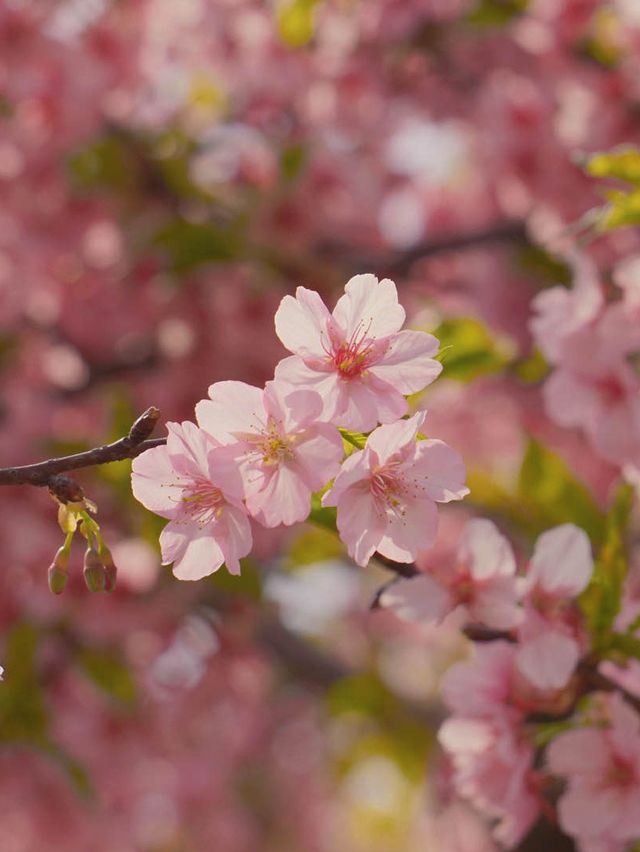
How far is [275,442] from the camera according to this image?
1021mm

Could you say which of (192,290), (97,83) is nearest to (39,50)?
(97,83)

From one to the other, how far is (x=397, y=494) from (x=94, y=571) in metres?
0.29

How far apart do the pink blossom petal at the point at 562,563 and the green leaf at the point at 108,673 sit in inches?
61.7

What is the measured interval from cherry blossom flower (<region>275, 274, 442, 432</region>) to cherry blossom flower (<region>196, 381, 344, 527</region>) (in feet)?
0.08

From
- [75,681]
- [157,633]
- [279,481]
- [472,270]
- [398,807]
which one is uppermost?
[279,481]

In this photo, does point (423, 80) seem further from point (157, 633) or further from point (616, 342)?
point (616, 342)

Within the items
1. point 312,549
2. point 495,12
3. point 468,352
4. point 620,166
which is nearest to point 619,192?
point 620,166

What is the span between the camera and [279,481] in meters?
1.04

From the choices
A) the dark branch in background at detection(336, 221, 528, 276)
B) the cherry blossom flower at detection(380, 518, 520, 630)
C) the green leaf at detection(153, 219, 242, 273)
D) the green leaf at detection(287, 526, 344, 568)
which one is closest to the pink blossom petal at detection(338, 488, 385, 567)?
the cherry blossom flower at detection(380, 518, 520, 630)

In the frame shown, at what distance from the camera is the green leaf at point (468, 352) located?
1829 millimetres

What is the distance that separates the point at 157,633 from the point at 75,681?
35 cm

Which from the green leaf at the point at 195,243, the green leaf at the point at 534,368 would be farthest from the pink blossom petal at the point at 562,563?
the green leaf at the point at 195,243

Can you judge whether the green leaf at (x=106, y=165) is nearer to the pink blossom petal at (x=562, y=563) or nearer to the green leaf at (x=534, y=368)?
the green leaf at (x=534, y=368)

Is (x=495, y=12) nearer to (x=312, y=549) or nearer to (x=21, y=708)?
(x=312, y=549)
